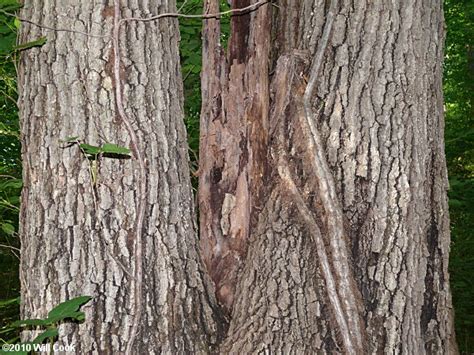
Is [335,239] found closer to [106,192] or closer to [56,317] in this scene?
[106,192]

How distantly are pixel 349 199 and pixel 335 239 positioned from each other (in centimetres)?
17

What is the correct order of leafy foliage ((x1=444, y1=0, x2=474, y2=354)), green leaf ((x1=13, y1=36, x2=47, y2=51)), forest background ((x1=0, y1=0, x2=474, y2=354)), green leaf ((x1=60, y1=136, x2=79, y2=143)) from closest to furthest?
green leaf ((x1=60, y1=136, x2=79, y2=143)) → green leaf ((x1=13, y1=36, x2=47, y2=51)) → forest background ((x1=0, y1=0, x2=474, y2=354)) → leafy foliage ((x1=444, y1=0, x2=474, y2=354))

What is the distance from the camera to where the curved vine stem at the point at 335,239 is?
1947 mm

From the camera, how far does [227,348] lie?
2037 mm

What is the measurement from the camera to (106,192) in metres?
1.94

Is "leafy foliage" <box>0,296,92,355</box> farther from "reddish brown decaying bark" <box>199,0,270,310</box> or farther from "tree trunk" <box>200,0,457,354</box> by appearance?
"reddish brown decaying bark" <box>199,0,270,310</box>

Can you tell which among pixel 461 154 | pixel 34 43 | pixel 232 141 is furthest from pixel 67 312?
pixel 461 154

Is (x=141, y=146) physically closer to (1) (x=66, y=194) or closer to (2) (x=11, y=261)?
(1) (x=66, y=194)

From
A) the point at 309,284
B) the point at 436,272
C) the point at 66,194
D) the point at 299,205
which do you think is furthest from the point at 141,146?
the point at 436,272

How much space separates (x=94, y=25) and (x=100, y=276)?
0.95m

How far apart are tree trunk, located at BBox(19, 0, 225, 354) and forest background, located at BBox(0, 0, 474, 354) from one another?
0.18 m

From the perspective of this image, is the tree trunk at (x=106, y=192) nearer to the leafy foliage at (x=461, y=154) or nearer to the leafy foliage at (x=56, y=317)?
the leafy foliage at (x=56, y=317)

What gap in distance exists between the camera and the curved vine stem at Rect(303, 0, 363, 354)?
1947 millimetres

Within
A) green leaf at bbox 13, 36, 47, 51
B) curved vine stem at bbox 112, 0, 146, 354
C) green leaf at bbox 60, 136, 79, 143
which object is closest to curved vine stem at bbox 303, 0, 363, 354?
curved vine stem at bbox 112, 0, 146, 354
